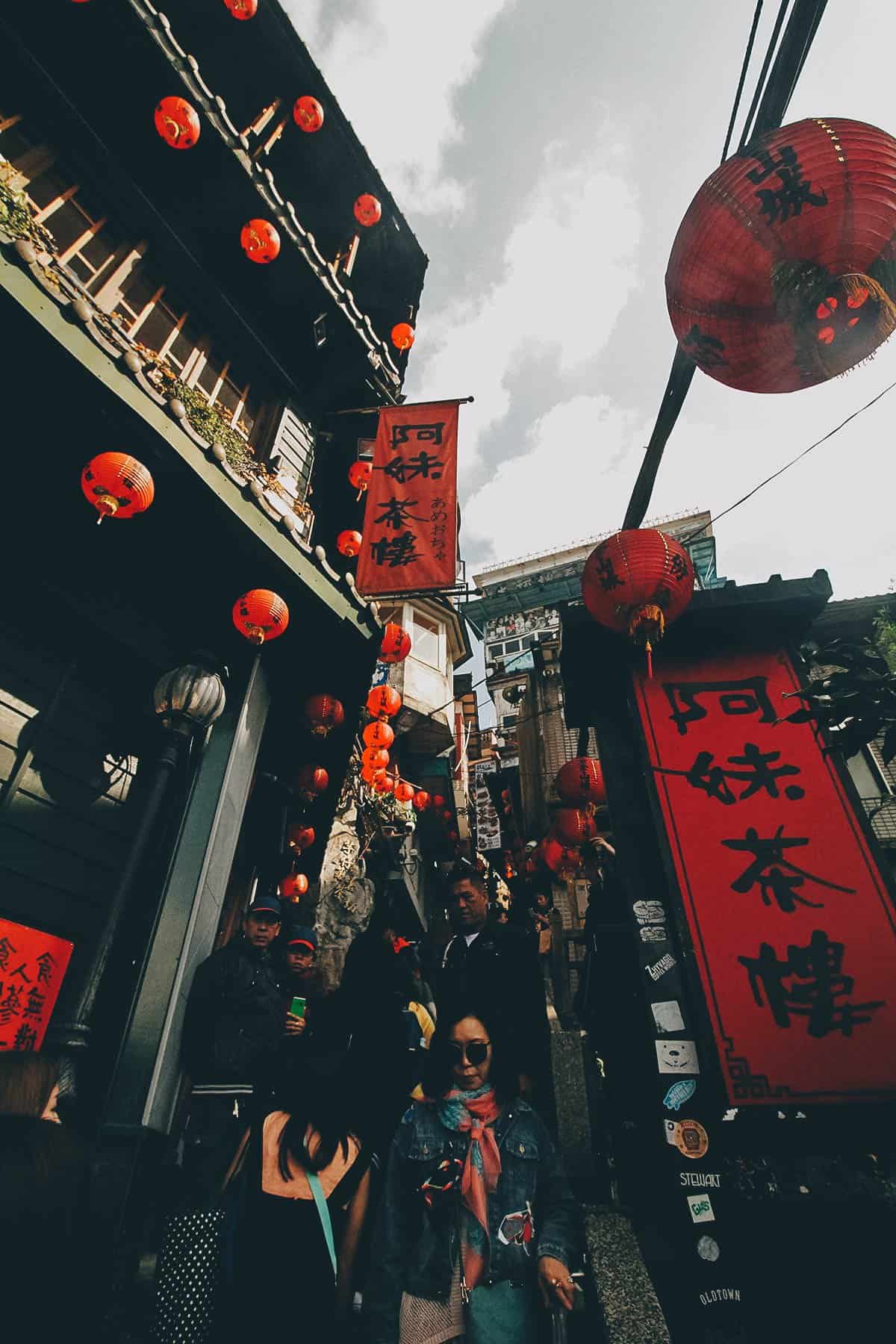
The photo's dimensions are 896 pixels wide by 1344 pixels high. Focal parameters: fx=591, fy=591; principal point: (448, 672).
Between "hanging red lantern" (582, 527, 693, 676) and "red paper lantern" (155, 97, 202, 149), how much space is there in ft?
25.8

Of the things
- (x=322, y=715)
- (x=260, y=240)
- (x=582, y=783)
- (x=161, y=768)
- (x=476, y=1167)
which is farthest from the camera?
(x=582, y=783)

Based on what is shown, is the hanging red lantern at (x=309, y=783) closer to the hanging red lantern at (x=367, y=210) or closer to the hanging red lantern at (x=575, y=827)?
the hanging red lantern at (x=575, y=827)

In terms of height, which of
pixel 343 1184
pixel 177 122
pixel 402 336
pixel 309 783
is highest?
pixel 402 336

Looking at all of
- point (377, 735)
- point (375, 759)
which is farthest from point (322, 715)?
point (375, 759)

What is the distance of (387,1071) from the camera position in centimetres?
466

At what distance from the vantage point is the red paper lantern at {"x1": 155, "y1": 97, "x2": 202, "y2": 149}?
762 cm

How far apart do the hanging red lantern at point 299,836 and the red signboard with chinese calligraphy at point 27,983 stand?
498 cm

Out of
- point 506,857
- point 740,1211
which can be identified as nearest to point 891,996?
point 740,1211

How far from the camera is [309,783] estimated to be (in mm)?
9195

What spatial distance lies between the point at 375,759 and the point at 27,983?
8075mm

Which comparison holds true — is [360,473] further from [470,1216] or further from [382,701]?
[470,1216]

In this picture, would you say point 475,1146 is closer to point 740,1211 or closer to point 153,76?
point 740,1211

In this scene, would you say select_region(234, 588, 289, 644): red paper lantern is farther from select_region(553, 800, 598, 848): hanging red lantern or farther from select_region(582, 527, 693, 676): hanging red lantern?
select_region(553, 800, 598, 848): hanging red lantern

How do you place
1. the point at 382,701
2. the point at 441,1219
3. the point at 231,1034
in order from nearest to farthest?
1. the point at 441,1219
2. the point at 231,1034
3. the point at 382,701
